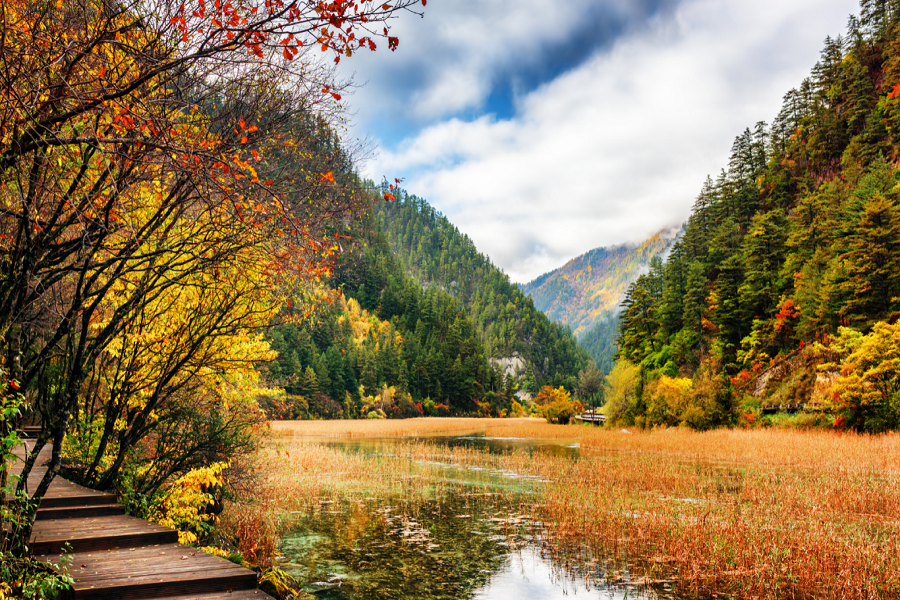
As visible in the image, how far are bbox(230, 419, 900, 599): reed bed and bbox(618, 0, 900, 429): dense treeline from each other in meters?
12.6

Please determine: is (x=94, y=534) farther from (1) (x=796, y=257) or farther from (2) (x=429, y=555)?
(1) (x=796, y=257)

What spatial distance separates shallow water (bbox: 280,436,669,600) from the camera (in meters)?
10.1

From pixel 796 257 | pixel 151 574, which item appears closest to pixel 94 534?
pixel 151 574

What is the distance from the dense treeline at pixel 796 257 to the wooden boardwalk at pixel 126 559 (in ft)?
121

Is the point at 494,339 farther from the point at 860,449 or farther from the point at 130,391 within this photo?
the point at 130,391

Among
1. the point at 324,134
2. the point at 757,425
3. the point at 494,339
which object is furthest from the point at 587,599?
the point at 494,339

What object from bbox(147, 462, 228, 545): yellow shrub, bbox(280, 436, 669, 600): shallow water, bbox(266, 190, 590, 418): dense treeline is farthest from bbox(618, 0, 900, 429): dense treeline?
bbox(266, 190, 590, 418): dense treeline

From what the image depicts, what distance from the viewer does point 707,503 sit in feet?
50.2

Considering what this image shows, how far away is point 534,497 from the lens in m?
18.5

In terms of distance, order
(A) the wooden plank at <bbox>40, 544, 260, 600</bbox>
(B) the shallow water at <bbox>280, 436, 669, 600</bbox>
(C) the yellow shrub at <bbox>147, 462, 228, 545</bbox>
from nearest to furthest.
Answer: (A) the wooden plank at <bbox>40, 544, 260, 600</bbox> → (C) the yellow shrub at <bbox>147, 462, 228, 545</bbox> → (B) the shallow water at <bbox>280, 436, 669, 600</bbox>

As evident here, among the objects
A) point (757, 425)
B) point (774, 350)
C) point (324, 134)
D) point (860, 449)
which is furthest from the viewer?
point (774, 350)

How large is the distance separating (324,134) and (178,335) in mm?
4593

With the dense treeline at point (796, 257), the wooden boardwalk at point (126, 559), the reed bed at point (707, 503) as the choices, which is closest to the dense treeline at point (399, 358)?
the dense treeline at point (796, 257)

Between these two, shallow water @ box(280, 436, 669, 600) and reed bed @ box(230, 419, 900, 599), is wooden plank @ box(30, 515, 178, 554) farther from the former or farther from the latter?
reed bed @ box(230, 419, 900, 599)
